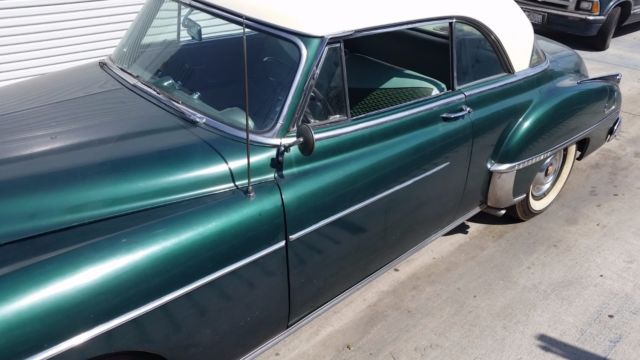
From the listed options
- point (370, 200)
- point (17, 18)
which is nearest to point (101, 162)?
point (370, 200)

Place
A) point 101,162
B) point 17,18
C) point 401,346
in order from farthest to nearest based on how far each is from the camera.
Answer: point 17,18, point 401,346, point 101,162

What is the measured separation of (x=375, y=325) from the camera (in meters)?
2.83

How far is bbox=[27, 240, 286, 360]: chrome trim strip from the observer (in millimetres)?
1546

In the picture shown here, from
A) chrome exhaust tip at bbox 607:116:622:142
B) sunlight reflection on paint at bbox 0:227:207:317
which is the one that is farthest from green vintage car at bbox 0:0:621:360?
chrome exhaust tip at bbox 607:116:622:142

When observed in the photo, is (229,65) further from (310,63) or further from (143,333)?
(143,333)

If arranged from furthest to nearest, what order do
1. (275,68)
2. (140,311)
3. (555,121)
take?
(555,121) → (275,68) → (140,311)

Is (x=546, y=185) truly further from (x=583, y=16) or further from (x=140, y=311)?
(x=583, y=16)

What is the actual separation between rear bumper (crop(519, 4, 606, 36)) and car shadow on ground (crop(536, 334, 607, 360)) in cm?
597

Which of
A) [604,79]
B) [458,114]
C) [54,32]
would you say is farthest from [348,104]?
[54,32]

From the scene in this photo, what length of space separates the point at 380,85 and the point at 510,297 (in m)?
1.42

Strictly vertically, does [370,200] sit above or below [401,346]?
above

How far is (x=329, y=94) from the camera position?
2346 mm

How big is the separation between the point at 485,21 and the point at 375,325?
5.82 ft

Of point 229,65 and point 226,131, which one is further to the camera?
point 229,65
